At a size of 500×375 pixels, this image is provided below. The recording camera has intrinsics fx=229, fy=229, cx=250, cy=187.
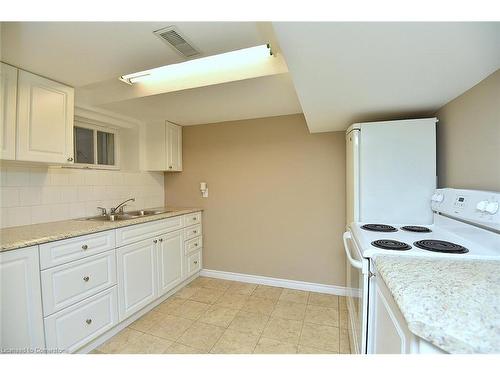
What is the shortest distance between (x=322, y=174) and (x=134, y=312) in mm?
2248

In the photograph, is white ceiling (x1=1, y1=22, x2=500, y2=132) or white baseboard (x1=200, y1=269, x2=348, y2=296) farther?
white baseboard (x1=200, y1=269, x2=348, y2=296)

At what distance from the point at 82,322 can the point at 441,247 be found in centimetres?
220

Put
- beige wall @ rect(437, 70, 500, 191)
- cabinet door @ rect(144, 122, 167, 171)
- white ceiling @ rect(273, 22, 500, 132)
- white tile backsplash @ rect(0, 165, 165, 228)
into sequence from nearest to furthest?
white ceiling @ rect(273, 22, 500, 132) < beige wall @ rect(437, 70, 500, 191) < white tile backsplash @ rect(0, 165, 165, 228) < cabinet door @ rect(144, 122, 167, 171)

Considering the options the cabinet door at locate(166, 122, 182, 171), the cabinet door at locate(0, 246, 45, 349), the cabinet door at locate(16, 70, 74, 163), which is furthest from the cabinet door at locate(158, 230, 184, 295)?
the cabinet door at locate(16, 70, 74, 163)

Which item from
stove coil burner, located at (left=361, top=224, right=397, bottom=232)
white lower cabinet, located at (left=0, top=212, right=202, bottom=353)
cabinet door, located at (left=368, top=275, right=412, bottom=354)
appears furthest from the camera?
stove coil burner, located at (left=361, top=224, right=397, bottom=232)

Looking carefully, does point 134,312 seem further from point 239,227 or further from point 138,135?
point 138,135

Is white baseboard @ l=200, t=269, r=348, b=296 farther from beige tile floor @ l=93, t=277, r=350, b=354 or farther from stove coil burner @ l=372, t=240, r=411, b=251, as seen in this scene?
stove coil burner @ l=372, t=240, r=411, b=251

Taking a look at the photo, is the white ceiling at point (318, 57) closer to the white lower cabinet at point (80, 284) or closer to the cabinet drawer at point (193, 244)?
the white lower cabinet at point (80, 284)

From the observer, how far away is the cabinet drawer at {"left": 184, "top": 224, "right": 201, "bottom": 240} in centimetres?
270

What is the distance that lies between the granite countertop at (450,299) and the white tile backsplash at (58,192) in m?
2.44

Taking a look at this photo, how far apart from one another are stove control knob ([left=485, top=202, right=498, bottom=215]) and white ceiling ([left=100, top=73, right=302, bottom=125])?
4.36ft

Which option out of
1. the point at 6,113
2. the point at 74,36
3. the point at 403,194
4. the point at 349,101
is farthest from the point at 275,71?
the point at 6,113

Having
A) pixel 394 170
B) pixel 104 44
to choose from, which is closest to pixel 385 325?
pixel 394 170

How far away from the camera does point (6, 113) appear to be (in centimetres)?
148
